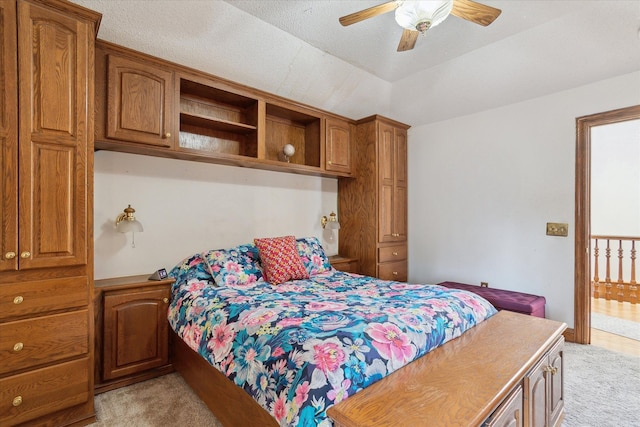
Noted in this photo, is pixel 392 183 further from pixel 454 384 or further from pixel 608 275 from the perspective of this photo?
pixel 608 275

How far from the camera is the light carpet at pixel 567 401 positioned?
1.84 metres

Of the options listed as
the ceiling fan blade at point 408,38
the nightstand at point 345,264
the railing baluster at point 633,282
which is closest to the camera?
the ceiling fan blade at point 408,38

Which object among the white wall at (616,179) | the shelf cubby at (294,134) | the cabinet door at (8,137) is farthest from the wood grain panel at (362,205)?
the white wall at (616,179)

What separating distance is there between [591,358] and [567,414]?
110cm

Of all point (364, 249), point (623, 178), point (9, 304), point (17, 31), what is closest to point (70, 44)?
point (17, 31)

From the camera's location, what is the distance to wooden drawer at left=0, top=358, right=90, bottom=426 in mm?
1598

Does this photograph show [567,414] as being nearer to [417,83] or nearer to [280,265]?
[280,265]

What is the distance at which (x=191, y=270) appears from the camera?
2551 mm

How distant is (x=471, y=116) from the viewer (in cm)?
368

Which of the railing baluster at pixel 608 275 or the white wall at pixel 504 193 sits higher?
the white wall at pixel 504 193

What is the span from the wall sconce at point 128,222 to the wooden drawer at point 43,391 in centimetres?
92

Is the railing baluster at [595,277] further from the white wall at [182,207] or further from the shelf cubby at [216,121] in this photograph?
the shelf cubby at [216,121]

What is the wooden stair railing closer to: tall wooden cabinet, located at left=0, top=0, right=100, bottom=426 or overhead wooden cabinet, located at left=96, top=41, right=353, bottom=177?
overhead wooden cabinet, located at left=96, top=41, right=353, bottom=177

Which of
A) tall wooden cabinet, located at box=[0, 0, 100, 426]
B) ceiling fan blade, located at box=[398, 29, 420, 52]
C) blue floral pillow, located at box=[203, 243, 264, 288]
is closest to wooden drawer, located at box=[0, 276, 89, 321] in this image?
tall wooden cabinet, located at box=[0, 0, 100, 426]
